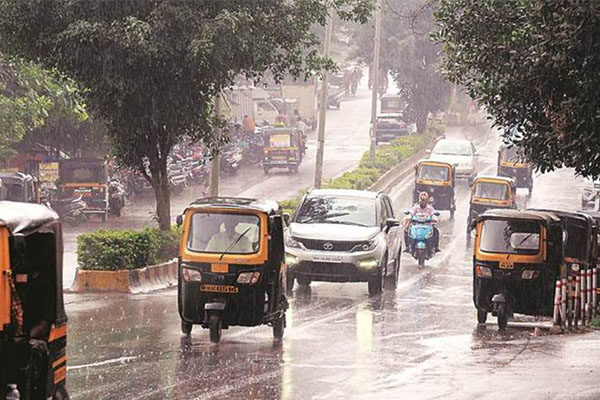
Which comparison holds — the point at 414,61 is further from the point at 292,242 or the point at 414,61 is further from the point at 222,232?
the point at 222,232

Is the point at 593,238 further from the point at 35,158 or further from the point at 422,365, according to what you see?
the point at 35,158

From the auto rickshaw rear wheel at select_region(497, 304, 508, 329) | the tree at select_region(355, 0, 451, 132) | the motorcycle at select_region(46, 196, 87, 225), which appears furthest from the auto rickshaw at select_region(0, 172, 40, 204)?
the tree at select_region(355, 0, 451, 132)

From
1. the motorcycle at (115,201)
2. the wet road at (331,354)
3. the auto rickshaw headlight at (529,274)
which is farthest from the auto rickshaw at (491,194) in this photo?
the auto rickshaw headlight at (529,274)

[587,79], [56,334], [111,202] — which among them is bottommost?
[111,202]

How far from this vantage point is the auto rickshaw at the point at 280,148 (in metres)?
56.2

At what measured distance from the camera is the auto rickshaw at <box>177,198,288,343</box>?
17.7m

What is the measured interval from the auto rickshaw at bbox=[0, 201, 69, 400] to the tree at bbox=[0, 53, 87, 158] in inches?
989

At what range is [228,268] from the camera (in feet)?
58.0

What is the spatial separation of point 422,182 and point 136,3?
23.0 m

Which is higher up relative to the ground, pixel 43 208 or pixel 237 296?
pixel 43 208

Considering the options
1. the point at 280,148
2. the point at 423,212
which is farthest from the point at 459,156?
the point at 423,212

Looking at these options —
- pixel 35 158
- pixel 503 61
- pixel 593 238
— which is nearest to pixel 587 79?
pixel 503 61

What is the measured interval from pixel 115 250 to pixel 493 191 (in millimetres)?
19575

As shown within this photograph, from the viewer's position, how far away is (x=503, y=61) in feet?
50.2
